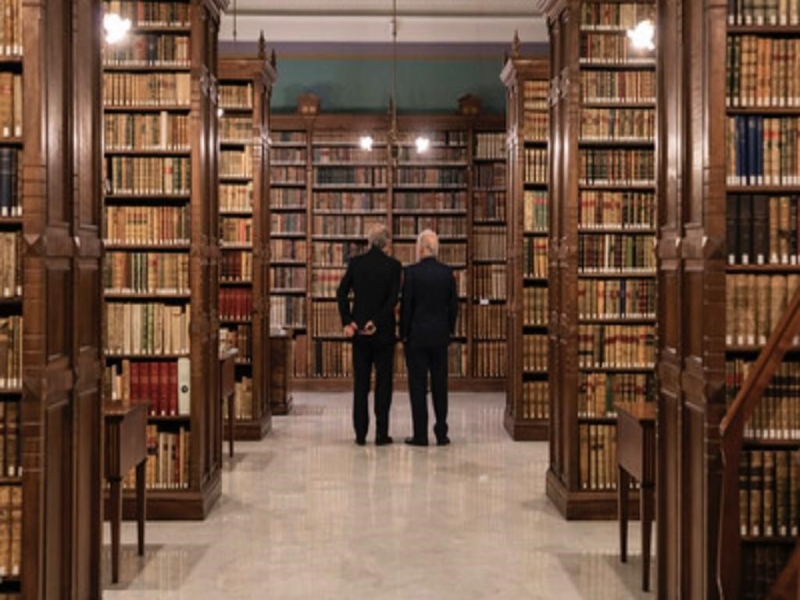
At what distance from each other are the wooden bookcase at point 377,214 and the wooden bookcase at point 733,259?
9606 millimetres

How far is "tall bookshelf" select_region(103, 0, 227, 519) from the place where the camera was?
7527mm

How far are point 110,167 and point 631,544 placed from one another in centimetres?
390

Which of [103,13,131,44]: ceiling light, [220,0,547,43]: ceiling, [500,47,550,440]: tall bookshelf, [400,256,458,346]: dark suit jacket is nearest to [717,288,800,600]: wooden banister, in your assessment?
[103,13,131,44]: ceiling light

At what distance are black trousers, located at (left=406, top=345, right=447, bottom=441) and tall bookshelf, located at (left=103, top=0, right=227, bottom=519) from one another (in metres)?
2.88

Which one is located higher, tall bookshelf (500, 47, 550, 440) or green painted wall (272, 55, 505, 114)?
green painted wall (272, 55, 505, 114)

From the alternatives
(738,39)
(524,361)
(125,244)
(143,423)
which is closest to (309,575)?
(143,423)

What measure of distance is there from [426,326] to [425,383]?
52 cm

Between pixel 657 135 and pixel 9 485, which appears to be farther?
pixel 657 135

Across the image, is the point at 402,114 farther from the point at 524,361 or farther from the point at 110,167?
the point at 110,167

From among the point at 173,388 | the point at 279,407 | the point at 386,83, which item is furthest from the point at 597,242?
the point at 386,83

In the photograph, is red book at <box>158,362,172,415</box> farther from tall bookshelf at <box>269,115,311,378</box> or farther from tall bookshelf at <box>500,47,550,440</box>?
tall bookshelf at <box>269,115,311,378</box>

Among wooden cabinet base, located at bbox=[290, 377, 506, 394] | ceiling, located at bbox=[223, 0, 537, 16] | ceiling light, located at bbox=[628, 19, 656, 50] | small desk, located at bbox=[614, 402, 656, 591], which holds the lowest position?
wooden cabinet base, located at bbox=[290, 377, 506, 394]

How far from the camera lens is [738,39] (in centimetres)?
477

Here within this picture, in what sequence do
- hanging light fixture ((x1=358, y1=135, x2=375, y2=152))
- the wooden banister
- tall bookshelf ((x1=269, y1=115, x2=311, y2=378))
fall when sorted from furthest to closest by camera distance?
tall bookshelf ((x1=269, y1=115, x2=311, y2=378))
hanging light fixture ((x1=358, y1=135, x2=375, y2=152))
the wooden banister
